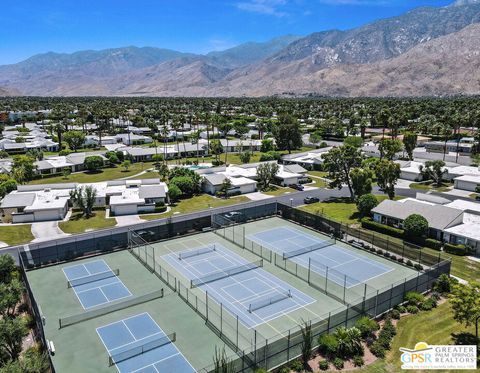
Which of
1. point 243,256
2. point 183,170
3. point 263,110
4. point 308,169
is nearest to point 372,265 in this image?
point 243,256

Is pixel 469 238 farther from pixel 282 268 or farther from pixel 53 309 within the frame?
pixel 53 309

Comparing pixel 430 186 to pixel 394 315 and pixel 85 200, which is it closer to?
pixel 394 315

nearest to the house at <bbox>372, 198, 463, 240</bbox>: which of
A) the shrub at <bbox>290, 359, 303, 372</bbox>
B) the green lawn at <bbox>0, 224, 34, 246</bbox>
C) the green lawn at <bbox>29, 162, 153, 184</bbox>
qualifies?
the shrub at <bbox>290, 359, 303, 372</bbox>

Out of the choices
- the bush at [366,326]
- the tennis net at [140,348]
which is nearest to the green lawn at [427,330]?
the bush at [366,326]

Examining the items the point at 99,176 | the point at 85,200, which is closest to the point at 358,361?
the point at 85,200

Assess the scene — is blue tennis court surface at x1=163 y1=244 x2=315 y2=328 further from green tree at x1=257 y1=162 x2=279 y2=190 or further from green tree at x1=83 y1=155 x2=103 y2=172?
green tree at x1=83 y1=155 x2=103 y2=172
